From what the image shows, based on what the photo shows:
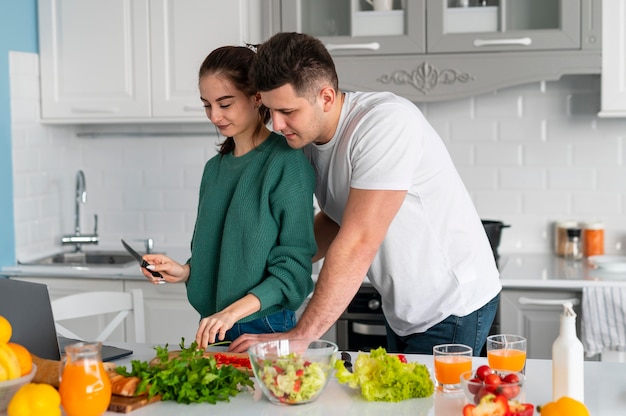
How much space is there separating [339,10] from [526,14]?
741 mm

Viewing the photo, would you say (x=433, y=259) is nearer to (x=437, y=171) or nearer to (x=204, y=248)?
(x=437, y=171)

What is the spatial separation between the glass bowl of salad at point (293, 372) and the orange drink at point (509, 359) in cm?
33

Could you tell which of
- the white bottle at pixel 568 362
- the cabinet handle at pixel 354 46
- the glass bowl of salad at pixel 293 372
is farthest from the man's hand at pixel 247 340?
the cabinet handle at pixel 354 46

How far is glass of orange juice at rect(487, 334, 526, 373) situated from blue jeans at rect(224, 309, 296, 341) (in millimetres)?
575

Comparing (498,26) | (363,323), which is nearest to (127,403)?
(363,323)

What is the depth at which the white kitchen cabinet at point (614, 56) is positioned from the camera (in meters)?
3.33

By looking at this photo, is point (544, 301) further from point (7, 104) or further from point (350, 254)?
point (7, 104)

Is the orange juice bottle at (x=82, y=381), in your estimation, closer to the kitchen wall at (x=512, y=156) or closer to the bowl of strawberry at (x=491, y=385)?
the bowl of strawberry at (x=491, y=385)

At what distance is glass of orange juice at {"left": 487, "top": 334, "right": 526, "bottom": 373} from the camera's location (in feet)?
5.73

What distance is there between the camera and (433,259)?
222 centimetres

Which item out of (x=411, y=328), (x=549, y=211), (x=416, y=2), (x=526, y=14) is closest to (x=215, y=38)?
(x=416, y=2)

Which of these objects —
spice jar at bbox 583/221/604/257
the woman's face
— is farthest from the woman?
spice jar at bbox 583/221/604/257

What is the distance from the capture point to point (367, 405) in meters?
1.69

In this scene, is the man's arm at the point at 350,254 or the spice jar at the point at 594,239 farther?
the spice jar at the point at 594,239
